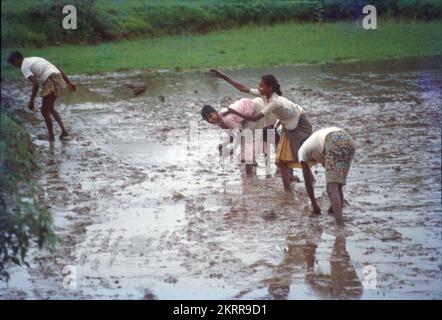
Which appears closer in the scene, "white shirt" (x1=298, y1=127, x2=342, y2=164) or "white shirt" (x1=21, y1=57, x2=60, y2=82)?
"white shirt" (x1=298, y1=127, x2=342, y2=164)

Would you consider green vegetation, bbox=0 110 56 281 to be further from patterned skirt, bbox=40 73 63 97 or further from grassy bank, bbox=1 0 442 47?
grassy bank, bbox=1 0 442 47

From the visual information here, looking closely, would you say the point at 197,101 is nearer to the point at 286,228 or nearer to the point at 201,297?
the point at 286,228

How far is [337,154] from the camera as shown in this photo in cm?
926

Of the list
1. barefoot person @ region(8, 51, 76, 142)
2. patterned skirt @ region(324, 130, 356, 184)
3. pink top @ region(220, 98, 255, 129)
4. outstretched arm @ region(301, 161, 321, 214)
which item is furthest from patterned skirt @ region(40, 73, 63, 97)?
patterned skirt @ region(324, 130, 356, 184)

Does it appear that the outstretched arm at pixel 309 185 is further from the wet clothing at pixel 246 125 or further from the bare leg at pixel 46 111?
the bare leg at pixel 46 111

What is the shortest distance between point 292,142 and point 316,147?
129 centimetres

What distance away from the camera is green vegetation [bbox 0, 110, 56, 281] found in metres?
7.02

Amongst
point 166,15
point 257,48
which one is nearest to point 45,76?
point 257,48

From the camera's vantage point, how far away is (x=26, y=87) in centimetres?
2069

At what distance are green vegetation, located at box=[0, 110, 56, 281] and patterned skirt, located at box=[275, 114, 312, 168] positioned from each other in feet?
12.0

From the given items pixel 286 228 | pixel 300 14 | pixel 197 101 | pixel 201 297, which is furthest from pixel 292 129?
pixel 300 14

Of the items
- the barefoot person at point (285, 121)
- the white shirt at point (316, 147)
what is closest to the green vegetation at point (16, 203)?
the white shirt at point (316, 147)

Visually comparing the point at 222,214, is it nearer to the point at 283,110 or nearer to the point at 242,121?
the point at 283,110

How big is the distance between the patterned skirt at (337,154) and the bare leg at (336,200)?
68 mm
